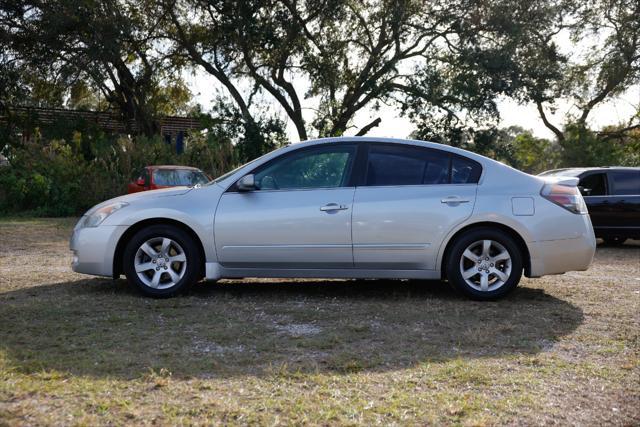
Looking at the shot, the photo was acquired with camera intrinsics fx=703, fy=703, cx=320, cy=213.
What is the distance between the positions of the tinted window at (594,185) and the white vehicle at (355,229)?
6.53 meters

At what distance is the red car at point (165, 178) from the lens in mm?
16375

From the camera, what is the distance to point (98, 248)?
6.84 metres

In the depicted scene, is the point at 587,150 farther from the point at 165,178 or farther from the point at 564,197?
the point at 564,197

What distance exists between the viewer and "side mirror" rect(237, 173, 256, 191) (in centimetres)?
679

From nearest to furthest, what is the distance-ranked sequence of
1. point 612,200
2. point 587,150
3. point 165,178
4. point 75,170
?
point 612,200 < point 165,178 < point 75,170 < point 587,150

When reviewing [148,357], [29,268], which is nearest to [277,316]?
[148,357]

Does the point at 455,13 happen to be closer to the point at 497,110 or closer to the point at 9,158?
the point at 497,110

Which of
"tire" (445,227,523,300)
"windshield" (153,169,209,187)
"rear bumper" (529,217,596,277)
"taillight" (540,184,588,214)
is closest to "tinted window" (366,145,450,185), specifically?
"tire" (445,227,523,300)

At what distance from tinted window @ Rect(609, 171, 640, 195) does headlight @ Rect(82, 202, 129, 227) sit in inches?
375

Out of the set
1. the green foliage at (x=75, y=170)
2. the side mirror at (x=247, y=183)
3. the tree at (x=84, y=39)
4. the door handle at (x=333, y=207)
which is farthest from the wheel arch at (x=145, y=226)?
the tree at (x=84, y=39)

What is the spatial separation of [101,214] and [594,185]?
9.49m

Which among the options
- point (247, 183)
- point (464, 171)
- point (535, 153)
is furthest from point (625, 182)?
point (535, 153)

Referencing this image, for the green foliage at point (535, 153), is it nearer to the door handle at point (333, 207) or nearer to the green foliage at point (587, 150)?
the green foliage at point (587, 150)

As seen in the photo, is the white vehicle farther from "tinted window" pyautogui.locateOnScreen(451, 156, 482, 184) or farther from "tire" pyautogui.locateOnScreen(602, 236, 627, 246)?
"tire" pyautogui.locateOnScreen(602, 236, 627, 246)
